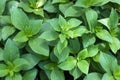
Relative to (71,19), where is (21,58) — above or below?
below

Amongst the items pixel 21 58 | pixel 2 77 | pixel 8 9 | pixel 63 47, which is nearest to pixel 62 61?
pixel 63 47

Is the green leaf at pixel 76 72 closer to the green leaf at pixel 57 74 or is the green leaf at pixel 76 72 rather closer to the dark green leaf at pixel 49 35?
the green leaf at pixel 57 74

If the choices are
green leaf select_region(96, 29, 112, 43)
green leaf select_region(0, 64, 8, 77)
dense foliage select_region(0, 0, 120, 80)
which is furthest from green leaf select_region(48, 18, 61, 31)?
green leaf select_region(0, 64, 8, 77)

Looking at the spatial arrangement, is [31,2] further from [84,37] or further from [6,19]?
[84,37]

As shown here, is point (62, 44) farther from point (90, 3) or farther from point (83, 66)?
point (90, 3)

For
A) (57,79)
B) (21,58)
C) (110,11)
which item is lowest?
(57,79)

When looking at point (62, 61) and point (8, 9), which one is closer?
point (62, 61)

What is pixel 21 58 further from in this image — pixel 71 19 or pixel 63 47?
pixel 71 19
